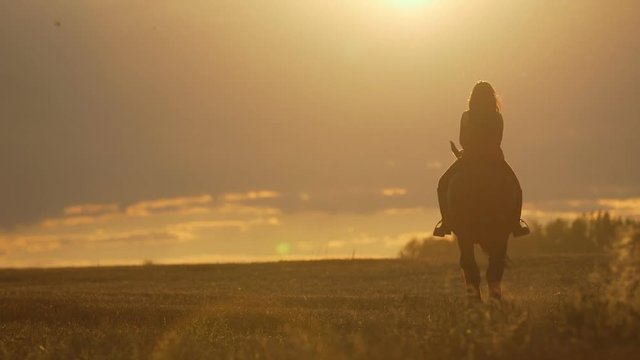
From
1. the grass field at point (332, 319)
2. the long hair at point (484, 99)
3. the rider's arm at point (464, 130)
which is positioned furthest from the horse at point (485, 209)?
the long hair at point (484, 99)

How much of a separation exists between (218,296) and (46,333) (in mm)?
8875

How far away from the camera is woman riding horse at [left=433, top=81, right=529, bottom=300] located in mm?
14320

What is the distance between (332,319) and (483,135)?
3.67 metres

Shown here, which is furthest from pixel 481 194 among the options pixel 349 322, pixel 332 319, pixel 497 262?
pixel 332 319

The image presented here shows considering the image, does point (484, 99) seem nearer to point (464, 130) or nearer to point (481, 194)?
point (464, 130)

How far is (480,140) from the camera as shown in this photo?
14656 millimetres

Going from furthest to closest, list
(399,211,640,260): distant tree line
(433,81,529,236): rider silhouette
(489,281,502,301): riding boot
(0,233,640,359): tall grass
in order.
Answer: (399,211,640,260): distant tree line, (433,81,529,236): rider silhouette, (489,281,502,301): riding boot, (0,233,640,359): tall grass

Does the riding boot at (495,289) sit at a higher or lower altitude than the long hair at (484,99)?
lower

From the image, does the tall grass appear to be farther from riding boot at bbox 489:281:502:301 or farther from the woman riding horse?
the woman riding horse

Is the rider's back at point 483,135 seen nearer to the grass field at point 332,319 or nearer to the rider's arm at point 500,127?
the rider's arm at point 500,127

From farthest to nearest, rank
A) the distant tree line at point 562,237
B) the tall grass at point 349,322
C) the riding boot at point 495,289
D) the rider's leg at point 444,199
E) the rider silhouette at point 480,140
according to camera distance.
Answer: the distant tree line at point 562,237 < the rider's leg at point 444,199 < the rider silhouette at point 480,140 < the riding boot at point 495,289 < the tall grass at point 349,322

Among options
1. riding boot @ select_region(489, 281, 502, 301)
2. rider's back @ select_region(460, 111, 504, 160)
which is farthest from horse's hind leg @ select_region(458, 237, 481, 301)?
rider's back @ select_region(460, 111, 504, 160)

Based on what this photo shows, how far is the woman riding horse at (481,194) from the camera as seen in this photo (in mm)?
14320

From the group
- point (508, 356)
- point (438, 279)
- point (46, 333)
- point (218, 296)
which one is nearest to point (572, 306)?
point (508, 356)
